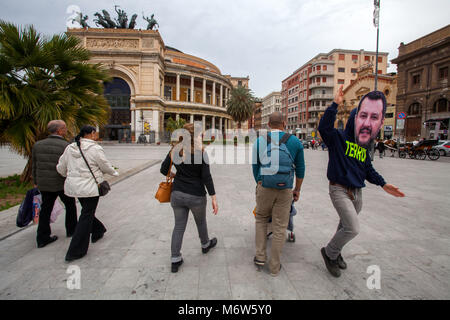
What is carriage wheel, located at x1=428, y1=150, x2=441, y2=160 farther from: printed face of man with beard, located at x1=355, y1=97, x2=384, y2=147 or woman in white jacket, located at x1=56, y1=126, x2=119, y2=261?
woman in white jacket, located at x1=56, y1=126, x2=119, y2=261

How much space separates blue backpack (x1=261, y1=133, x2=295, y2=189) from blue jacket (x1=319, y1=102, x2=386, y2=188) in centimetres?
48

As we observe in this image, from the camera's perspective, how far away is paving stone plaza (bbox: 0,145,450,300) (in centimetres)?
228

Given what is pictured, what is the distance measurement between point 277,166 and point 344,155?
2.62ft

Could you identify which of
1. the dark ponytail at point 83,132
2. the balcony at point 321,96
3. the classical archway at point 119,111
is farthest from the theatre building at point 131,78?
the balcony at point 321,96

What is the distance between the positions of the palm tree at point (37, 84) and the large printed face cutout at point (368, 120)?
6.24 metres

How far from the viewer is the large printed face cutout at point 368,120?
8.11 feet

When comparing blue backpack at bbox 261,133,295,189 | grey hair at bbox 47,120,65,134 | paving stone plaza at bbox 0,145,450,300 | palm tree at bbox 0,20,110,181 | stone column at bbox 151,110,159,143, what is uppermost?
stone column at bbox 151,110,159,143

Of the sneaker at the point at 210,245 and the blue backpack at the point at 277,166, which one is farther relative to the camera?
the sneaker at the point at 210,245

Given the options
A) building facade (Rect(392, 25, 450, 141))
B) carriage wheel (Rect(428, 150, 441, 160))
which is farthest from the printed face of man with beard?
building facade (Rect(392, 25, 450, 141))

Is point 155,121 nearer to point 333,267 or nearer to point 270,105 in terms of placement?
point 333,267

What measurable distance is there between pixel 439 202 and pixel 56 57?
10.3m

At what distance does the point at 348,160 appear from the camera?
248 centimetres

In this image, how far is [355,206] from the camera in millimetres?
2566

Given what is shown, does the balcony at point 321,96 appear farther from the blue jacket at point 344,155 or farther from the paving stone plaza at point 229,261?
the blue jacket at point 344,155
